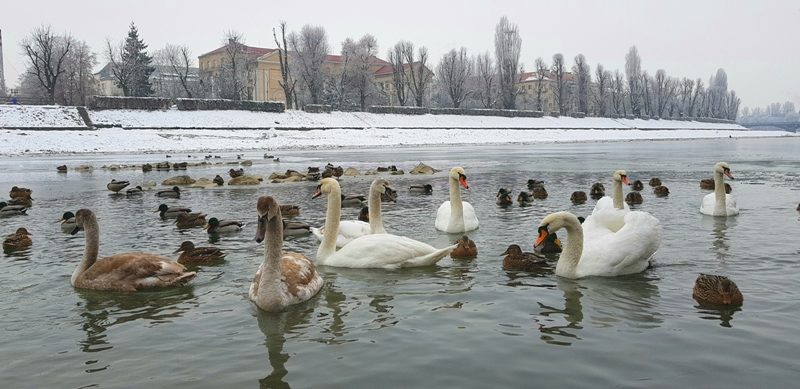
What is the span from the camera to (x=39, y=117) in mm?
53906

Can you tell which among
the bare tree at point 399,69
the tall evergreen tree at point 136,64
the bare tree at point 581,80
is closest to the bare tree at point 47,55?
the tall evergreen tree at point 136,64

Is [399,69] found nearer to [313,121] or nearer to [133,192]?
[313,121]

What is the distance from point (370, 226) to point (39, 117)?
53711mm

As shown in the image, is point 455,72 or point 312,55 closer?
point 312,55

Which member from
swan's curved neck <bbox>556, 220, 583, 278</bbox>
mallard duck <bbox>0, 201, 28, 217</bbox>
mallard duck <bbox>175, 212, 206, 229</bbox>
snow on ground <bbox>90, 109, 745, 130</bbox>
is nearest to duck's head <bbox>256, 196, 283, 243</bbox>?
swan's curved neck <bbox>556, 220, 583, 278</bbox>

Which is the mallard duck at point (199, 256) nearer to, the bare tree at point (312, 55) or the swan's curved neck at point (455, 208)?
the swan's curved neck at point (455, 208)

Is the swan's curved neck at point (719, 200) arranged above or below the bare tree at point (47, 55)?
below

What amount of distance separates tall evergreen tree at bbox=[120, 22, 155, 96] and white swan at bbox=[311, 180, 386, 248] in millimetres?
76560

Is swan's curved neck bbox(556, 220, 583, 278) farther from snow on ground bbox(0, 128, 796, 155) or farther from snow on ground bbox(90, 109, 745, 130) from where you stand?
snow on ground bbox(90, 109, 745, 130)

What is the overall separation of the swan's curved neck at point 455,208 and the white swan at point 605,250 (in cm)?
349

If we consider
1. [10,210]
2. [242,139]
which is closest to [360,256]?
[10,210]

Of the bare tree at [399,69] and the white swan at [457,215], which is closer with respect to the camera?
the white swan at [457,215]

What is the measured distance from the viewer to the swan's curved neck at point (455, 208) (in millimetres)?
10969

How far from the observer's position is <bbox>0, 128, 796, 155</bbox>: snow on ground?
152 ft
